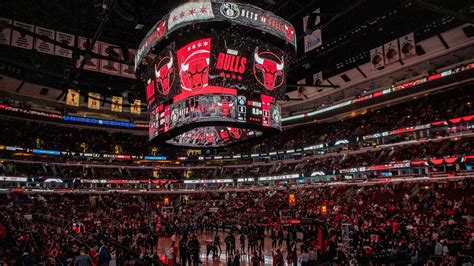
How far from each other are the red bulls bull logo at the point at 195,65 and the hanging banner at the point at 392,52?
11.3m

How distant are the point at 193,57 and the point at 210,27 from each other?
1.25 m

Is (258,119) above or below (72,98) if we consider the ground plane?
below

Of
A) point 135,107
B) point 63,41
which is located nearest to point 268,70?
point 63,41

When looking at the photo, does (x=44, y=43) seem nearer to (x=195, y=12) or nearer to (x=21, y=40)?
(x=21, y=40)

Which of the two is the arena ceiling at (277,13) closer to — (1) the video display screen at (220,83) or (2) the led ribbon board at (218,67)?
(2) the led ribbon board at (218,67)

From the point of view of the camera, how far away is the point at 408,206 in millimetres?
28297

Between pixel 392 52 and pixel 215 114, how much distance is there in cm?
1188

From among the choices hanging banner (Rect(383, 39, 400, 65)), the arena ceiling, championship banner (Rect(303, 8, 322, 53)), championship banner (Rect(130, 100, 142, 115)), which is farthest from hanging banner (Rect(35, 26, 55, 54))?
hanging banner (Rect(383, 39, 400, 65))

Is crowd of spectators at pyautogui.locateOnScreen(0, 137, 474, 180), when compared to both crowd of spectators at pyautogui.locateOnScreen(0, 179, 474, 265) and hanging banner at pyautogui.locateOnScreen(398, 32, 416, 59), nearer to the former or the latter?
crowd of spectators at pyautogui.locateOnScreen(0, 179, 474, 265)

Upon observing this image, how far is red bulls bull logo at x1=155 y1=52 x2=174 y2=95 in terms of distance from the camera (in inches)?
558

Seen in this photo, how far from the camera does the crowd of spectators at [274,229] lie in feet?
46.2

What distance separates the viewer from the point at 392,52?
19578 millimetres

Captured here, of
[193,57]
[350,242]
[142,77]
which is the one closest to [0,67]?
[142,77]

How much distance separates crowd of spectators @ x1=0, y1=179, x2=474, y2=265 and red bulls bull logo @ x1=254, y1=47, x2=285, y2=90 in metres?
A: 6.69
